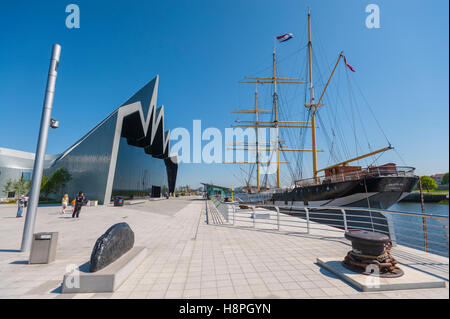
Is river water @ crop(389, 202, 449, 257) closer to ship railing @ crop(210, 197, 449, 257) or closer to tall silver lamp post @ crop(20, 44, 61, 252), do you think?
ship railing @ crop(210, 197, 449, 257)

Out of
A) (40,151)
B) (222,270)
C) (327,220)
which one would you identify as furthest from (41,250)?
(327,220)

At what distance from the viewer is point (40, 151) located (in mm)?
5938

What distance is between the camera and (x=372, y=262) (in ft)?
11.6

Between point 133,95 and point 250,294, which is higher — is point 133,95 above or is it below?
above

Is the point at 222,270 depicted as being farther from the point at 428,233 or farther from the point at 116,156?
the point at 116,156

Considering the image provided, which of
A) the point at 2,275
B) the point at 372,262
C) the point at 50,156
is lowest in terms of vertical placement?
the point at 2,275

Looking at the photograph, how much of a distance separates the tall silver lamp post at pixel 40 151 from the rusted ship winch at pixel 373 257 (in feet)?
27.4

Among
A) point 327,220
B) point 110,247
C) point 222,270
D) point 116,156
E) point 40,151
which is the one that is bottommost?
point 327,220

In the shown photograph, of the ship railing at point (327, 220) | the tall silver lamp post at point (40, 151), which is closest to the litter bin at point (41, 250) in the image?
the tall silver lamp post at point (40, 151)

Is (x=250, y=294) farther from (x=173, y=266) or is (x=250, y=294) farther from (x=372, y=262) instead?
(x=372, y=262)

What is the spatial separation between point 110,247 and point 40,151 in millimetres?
4670

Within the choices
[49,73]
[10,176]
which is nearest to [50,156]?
[10,176]

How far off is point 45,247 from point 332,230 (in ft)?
31.5

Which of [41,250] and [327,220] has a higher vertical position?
[41,250]
